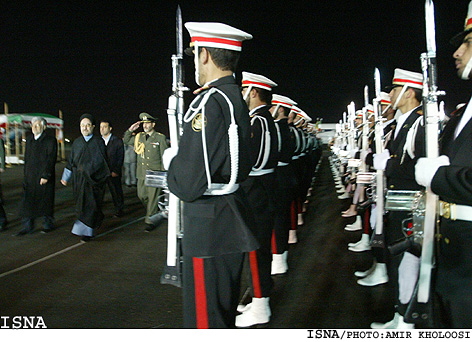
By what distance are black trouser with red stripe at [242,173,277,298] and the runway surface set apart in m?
0.32

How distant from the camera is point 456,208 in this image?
7.83 feet

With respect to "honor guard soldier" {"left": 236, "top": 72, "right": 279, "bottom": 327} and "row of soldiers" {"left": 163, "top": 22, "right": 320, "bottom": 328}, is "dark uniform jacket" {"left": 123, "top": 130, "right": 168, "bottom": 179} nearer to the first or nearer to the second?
"honor guard soldier" {"left": 236, "top": 72, "right": 279, "bottom": 327}

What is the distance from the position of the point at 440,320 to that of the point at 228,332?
118 centimetres

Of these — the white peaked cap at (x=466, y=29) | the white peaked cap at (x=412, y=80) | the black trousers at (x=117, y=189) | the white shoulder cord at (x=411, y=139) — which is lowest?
the black trousers at (x=117, y=189)

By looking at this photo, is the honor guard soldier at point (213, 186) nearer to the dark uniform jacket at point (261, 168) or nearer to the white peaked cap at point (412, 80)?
the dark uniform jacket at point (261, 168)

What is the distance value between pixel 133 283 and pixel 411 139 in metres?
3.17

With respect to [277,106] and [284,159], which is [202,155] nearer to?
[284,159]

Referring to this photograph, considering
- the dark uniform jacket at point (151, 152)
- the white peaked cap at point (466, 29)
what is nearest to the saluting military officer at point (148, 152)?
the dark uniform jacket at point (151, 152)

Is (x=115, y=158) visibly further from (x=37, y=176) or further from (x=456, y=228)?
(x=456, y=228)

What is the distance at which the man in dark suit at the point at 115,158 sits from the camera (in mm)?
9086

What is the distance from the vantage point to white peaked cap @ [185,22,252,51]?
8.34 feet

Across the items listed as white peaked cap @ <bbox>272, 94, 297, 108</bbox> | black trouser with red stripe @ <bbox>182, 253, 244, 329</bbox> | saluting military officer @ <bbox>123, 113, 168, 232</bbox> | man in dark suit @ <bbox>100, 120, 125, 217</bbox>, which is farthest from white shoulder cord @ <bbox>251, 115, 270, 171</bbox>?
man in dark suit @ <bbox>100, 120, 125, 217</bbox>

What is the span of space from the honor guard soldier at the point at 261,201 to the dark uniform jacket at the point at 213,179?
1309mm

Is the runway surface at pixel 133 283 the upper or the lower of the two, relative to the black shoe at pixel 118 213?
lower
